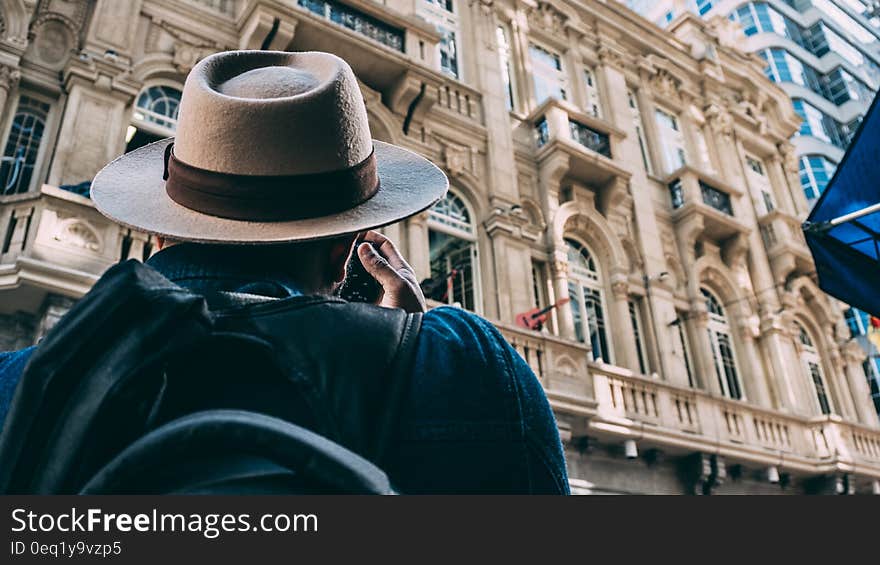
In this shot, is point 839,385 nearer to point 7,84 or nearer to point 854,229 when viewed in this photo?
point 854,229

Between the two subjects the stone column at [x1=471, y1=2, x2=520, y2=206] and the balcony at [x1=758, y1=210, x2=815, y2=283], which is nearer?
the stone column at [x1=471, y1=2, x2=520, y2=206]

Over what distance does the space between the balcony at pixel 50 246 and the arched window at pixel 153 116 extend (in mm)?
1946

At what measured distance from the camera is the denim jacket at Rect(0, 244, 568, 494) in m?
1.03

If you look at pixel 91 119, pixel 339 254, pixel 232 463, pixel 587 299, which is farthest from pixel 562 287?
pixel 232 463

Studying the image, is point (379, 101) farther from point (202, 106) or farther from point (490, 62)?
point (202, 106)

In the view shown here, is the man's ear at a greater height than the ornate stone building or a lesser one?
lesser

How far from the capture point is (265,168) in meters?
1.26

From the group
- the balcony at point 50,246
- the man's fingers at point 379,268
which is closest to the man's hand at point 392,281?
the man's fingers at point 379,268

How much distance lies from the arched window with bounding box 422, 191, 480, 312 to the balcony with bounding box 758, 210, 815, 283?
28.8 feet

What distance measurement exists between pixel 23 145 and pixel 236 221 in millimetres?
9207

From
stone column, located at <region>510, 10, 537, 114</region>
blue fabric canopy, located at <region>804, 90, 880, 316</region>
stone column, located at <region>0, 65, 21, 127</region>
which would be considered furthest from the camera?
stone column, located at <region>510, 10, 537, 114</region>

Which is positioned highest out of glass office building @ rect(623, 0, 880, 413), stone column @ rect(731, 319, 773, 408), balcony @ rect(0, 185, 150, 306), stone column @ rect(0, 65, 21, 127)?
glass office building @ rect(623, 0, 880, 413)

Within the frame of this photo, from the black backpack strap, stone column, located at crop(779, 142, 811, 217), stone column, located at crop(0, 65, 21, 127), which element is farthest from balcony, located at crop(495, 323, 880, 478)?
the black backpack strap

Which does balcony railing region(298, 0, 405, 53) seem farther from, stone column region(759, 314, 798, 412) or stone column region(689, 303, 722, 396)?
stone column region(759, 314, 798, 412)
